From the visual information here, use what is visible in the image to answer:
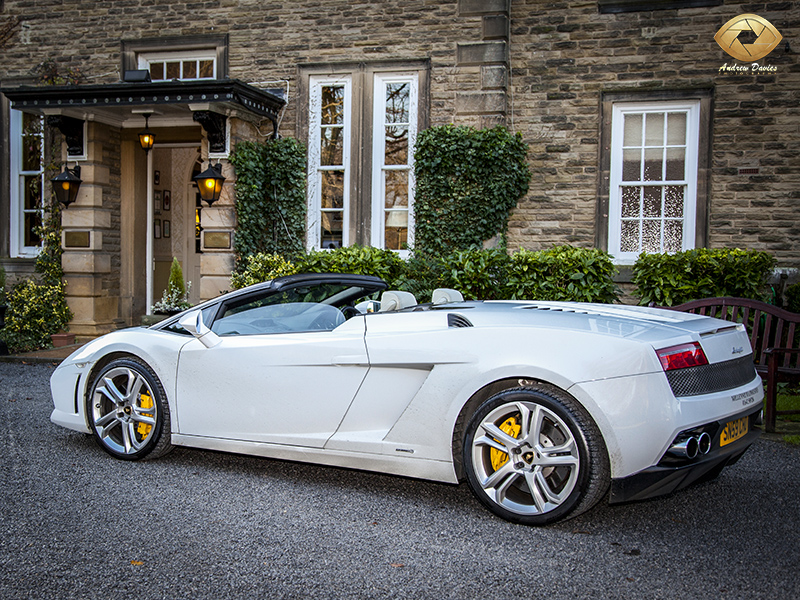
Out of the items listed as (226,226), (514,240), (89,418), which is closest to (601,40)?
(514,240)

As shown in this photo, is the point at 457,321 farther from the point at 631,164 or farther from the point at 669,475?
the point at 631,164

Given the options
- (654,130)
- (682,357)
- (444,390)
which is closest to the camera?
(682,357)

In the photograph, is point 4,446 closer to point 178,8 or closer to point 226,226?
point 226,226

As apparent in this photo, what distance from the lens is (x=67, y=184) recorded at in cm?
1043

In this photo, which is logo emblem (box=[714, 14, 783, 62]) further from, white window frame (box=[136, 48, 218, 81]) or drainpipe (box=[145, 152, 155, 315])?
drainpipe (box=[145, 152, 155, 315])

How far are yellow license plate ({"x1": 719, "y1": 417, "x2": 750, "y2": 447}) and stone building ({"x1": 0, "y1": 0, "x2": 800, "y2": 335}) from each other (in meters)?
6.85

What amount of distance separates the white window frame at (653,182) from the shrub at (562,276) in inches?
48.4

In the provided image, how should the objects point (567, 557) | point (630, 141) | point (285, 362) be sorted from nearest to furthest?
1. point (567, 557)
2. point (285, 362)
3. point (630, 141)

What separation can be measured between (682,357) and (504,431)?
0.89 meters

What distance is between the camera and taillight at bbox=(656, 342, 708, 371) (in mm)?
3186

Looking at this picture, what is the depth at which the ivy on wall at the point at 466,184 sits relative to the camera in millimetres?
9836

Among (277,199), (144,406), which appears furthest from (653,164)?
(144,406)

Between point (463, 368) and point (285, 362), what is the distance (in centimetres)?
108

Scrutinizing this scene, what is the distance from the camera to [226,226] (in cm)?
1002
